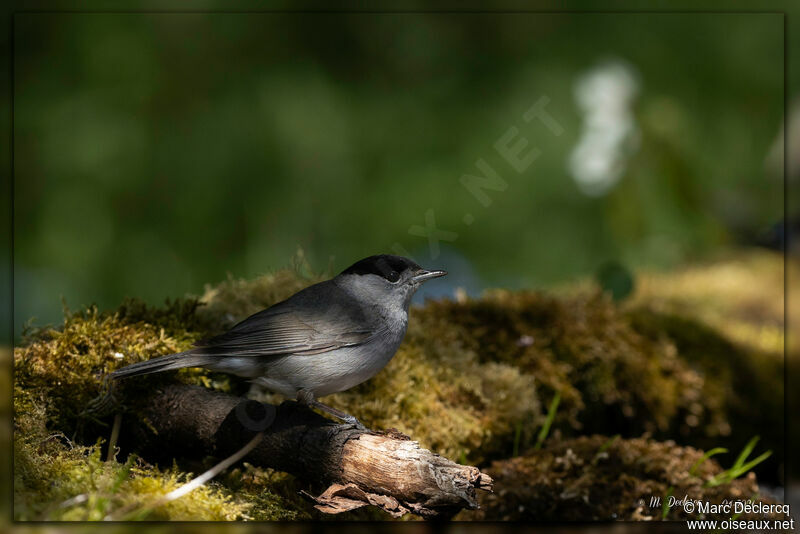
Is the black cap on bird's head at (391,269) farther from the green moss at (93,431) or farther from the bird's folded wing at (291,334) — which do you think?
the green moss at (93,431)

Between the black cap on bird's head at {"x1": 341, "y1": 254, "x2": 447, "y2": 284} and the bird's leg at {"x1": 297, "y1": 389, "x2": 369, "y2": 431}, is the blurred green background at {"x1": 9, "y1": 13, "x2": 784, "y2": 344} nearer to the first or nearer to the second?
the black cap on bird's head at {"x1": 341, "y1": 254, "x2": 447, "y2": 284}

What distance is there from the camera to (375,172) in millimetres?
6293

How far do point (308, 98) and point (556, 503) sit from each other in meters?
4.25

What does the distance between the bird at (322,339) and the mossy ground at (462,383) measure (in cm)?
38

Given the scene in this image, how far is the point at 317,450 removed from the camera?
249 cm

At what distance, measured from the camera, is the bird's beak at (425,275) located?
2.62 m

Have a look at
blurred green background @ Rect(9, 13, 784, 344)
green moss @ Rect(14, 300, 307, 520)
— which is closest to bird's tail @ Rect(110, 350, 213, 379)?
green moss @ Rect(14, 300, 307, 520)

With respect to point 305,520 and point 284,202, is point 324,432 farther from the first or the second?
point 284,202

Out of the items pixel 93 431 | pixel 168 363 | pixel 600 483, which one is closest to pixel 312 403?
pixel 168 363

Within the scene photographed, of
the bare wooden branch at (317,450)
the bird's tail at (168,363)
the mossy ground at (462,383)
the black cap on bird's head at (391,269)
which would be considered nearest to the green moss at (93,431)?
the mossy ground at (462,383)

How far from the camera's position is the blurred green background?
18.9 ft

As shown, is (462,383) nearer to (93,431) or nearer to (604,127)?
(93,431)

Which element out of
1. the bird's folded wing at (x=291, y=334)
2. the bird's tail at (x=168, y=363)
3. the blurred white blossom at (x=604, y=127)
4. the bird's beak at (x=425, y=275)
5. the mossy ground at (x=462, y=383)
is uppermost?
the blurred white blossom at (x=604, y=127)

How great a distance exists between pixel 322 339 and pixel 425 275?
1.44 feet
